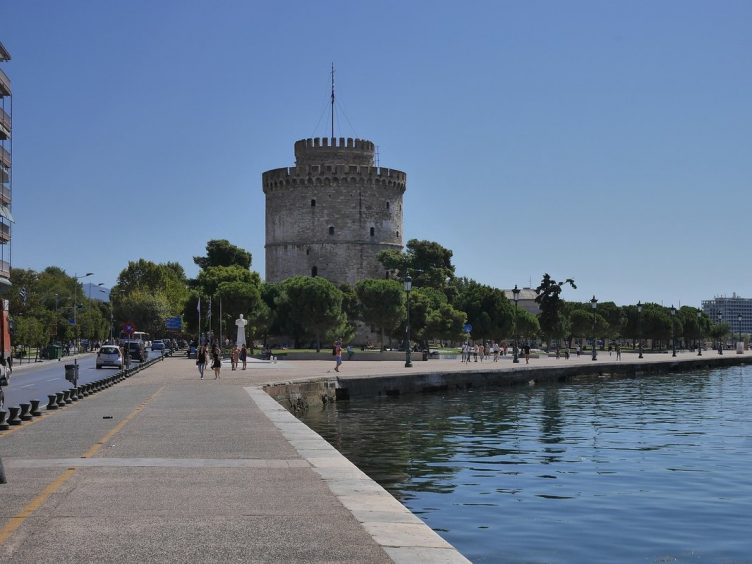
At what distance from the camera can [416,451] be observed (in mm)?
22219

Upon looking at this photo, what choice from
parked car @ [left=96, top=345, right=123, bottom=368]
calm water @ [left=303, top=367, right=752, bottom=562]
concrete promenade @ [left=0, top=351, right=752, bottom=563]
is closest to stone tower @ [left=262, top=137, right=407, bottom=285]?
parked car @ [left=96, top=345, right=123, bottom=368]

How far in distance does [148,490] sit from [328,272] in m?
101

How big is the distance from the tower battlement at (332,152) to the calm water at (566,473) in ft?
253

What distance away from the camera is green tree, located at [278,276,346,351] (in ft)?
285

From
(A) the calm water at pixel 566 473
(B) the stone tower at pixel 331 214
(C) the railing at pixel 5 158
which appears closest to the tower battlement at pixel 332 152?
(B) the stone tower at pixel 331 214

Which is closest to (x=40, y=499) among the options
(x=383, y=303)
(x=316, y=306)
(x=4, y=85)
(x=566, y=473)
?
(x=566, y=473)

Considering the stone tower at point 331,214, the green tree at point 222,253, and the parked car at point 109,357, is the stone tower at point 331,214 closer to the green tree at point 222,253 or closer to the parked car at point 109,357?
the green tree at point 222,253

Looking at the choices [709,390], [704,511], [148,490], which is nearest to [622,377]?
[709,390]

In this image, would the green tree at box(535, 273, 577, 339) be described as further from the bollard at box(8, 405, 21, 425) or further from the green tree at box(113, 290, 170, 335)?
the bollard at box(8, 405, 21, 425)

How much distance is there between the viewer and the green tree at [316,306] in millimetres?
86938

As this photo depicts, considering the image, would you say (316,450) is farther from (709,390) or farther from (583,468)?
(709,390)

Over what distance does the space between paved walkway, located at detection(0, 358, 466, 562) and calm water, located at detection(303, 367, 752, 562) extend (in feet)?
6.97

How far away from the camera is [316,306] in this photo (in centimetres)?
8681

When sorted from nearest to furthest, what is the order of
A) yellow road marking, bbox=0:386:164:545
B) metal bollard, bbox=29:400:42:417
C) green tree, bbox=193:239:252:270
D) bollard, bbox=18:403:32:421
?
yellow road marking, bbox=0:386:164:545
bollard, bbox=18:403:32:421
metal bollard, bbox=29:400:42:417
green tree, bbox=193:239:252:270
